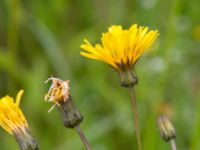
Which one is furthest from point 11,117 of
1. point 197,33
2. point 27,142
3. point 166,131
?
point 197,33

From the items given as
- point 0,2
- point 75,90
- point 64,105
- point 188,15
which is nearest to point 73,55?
point 75,90

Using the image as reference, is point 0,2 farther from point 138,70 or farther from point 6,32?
point 138,70

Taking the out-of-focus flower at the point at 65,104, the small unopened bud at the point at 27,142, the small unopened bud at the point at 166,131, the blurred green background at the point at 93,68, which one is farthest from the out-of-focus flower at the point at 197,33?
the small unopened bud at the point at 27,142

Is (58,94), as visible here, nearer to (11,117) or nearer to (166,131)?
(11,117)

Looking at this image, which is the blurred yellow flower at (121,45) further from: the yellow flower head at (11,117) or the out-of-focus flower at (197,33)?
the out-of-focus flower at (197,33)

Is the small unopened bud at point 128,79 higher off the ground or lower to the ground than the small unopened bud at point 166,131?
higher

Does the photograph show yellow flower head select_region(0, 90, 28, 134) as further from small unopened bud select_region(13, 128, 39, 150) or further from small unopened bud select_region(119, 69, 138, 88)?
small unopened bud select_region(119, 69, 138, 88)
